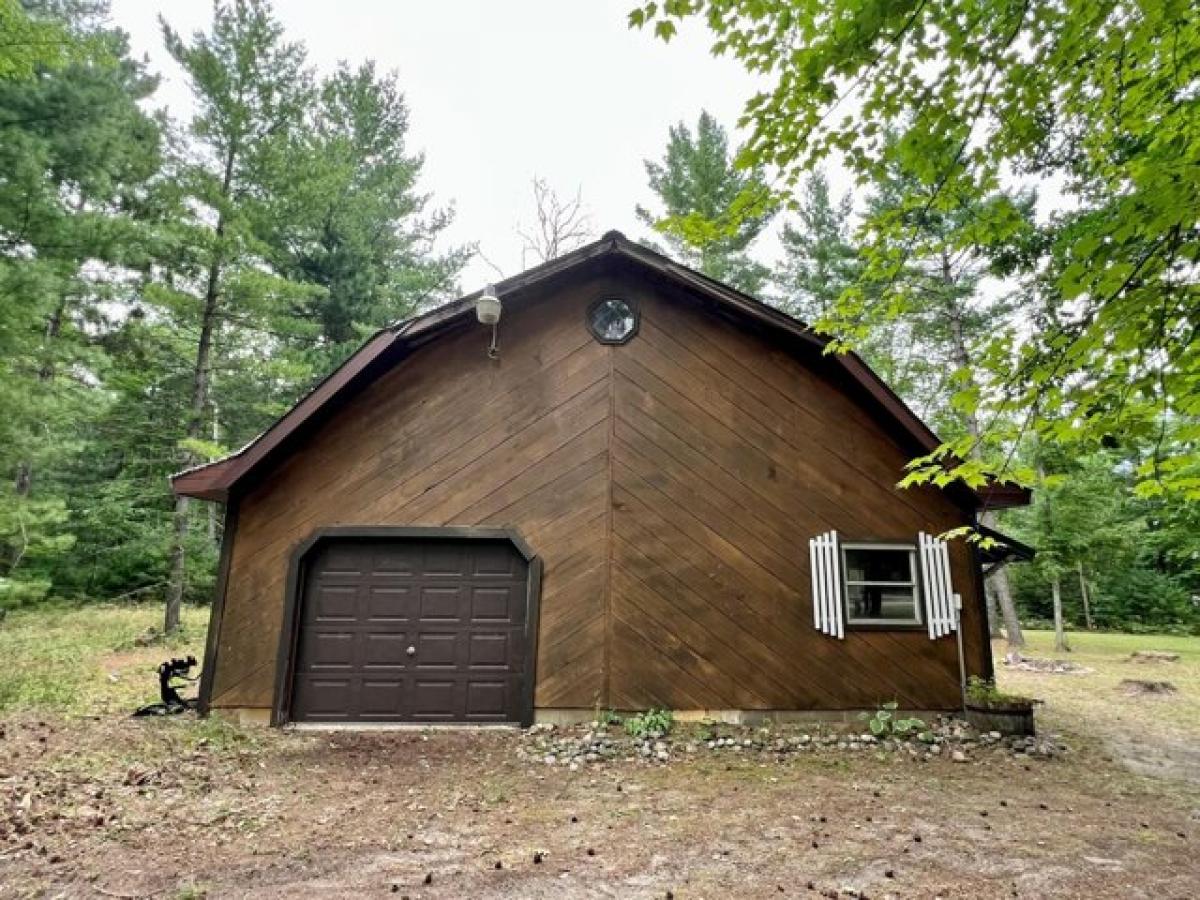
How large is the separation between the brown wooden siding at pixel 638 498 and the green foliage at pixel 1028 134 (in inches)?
116

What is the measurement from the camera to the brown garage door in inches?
272

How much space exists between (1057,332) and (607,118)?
57.2ft

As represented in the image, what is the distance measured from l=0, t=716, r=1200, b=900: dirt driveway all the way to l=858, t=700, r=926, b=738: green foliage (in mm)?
552

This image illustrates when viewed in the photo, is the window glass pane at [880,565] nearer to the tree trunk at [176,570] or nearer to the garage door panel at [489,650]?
the garage door panel at [489,650]

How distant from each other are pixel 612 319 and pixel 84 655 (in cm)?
1099

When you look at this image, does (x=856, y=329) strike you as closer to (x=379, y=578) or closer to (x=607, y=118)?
(x=379, y=578)

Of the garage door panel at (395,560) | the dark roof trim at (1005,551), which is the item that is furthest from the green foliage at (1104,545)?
the garage door panel at (395,560)

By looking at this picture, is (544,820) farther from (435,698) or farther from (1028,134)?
(1028,134)

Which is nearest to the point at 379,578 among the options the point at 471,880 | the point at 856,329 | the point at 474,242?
the point at 471,880

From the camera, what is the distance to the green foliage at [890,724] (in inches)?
256

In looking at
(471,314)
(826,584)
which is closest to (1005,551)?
(826,584)

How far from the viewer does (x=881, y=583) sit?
7.21 metres

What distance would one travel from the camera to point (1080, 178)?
8.55 meters

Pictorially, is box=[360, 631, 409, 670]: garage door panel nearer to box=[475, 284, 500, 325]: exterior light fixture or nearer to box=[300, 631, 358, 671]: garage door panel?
box=[300, 631, 358, 671]: garage door panel
